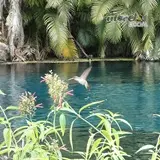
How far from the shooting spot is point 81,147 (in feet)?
20.9

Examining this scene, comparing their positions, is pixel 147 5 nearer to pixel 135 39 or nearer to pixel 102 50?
pixel 135 39

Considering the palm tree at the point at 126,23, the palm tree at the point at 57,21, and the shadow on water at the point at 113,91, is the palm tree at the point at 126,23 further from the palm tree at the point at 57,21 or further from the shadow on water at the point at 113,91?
the shadow on water at the point at 113,91

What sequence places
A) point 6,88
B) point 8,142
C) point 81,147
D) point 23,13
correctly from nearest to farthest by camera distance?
1. point 8,142
2. point 81,147
3. point 6,88
4. point 23,13

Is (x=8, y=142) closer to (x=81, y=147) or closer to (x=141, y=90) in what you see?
(x=81, y=147)

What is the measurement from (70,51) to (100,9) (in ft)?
6.61

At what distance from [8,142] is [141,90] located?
9.48 metres

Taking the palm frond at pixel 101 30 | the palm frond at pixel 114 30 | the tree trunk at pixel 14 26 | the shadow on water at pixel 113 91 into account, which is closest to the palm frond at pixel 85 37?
the palm frond at pixel 101 30

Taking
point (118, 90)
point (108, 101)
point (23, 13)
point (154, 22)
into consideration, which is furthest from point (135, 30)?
point (108, 101)

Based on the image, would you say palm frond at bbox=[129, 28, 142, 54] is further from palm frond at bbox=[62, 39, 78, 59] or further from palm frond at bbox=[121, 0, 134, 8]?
palm frond at bbox=[62, 39, 78, 59]

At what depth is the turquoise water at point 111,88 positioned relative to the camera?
8.78 meters

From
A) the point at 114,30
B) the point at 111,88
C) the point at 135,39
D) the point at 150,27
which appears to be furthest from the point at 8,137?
the point at 135,39

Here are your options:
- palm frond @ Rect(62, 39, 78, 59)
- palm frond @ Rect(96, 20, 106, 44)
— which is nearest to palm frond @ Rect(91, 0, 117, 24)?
palm frond @ Rect(96, 20, 106, 44)

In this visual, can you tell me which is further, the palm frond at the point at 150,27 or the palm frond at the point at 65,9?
the palm frond at the point at 65,9

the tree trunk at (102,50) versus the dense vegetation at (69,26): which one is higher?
the dense vegetation at (69,26)
